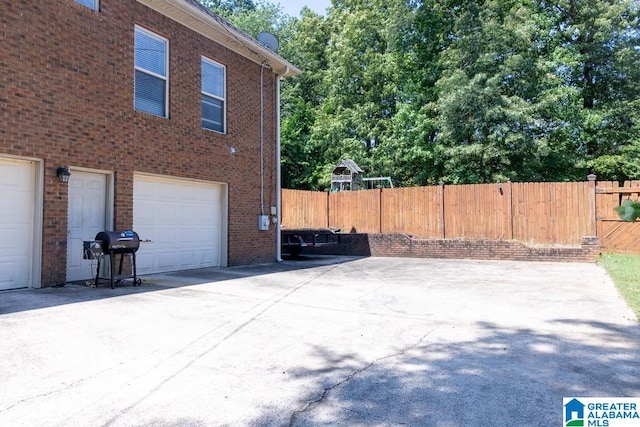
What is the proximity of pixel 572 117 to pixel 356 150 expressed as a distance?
10383 millimetres

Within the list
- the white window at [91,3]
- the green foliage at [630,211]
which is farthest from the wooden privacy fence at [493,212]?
the green foliage at [630,211]

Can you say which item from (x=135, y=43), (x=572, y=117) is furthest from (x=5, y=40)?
(x=572, y=117)

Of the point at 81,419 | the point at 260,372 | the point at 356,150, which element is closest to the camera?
the point at 81,419

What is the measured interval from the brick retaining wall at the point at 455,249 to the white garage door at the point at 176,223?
6629mm

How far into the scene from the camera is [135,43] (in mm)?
9516

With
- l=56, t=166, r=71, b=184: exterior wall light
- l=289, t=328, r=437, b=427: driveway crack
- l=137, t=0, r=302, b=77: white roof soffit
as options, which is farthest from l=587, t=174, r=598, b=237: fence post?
l=56, t=166, r=71, b=184: exterior wall light

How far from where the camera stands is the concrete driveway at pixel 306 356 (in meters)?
3.14

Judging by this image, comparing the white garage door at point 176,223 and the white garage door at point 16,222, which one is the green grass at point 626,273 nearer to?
the white garage door at point 176,223

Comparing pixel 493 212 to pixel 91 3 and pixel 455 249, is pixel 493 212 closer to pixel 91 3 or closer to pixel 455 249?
pixel 455 249

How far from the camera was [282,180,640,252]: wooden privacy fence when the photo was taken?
1444cm

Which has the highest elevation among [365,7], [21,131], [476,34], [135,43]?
[365,7]

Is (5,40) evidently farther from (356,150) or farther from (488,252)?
(356,150)

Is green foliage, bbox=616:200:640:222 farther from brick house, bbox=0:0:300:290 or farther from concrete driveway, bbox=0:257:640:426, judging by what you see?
brick house, bbox=0:0:300:290

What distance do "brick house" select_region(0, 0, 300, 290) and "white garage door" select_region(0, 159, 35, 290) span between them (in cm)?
2
